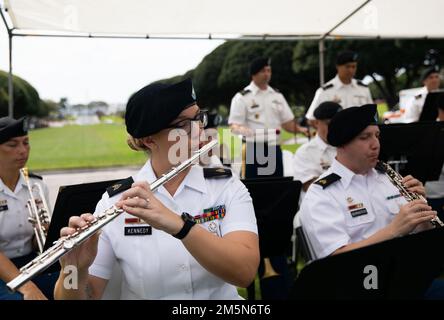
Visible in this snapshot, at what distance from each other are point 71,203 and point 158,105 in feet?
2.79

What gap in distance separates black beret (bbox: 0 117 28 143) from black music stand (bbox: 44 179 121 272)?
1.14 metres

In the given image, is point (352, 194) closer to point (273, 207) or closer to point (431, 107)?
point (273, 207)

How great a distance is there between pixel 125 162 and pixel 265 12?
9247 mm

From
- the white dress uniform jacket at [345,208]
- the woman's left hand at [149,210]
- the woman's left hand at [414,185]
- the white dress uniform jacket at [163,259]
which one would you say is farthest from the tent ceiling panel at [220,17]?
the woman's left hand at [149,210]

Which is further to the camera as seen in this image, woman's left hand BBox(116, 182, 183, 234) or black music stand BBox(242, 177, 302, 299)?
black music stand BBox(242, 177, 302, 299)

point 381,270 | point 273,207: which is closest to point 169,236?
point 381,270

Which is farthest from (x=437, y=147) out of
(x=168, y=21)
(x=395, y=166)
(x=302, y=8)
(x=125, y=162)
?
(x=125, y=162)

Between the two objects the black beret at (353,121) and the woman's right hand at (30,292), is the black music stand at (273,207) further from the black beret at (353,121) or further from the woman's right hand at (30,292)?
the woman's right hand at (30,292)

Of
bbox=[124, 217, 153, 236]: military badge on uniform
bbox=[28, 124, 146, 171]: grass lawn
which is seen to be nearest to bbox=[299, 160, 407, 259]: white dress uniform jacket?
bbox=[124, 217, 153, 236]: military badge on uniform

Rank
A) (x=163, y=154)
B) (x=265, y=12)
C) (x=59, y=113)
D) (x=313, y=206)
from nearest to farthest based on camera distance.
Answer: (x=163, y=154) < (x=313, y=206) < (x=265, y=12) < (x=59, y=113)

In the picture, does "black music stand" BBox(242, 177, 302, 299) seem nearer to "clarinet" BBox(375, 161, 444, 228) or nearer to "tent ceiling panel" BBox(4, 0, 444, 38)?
"clarinet" BBox(375, 161, 444, 228)

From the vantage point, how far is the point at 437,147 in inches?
129

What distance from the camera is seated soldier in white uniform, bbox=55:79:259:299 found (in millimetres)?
1689
